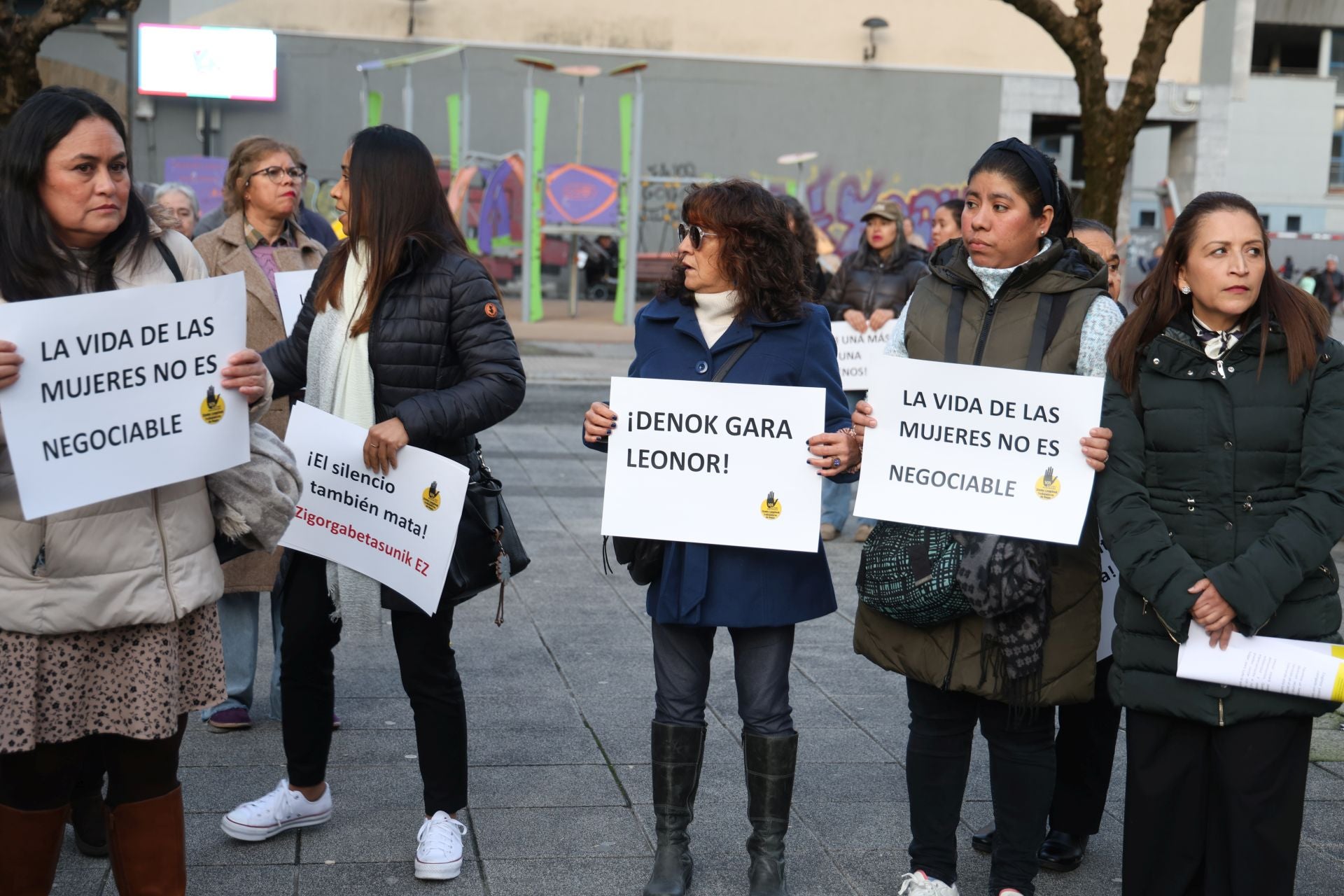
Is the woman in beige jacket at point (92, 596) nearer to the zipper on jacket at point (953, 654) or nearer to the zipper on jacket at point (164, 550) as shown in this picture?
the zipper on jacket at point (164, 550)

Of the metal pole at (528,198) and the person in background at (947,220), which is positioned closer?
the person in background at (947,220)

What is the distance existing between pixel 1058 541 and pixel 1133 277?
3493 cm

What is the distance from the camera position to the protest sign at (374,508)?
12.7 ft

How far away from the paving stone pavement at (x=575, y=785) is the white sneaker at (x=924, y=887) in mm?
Answer: 192

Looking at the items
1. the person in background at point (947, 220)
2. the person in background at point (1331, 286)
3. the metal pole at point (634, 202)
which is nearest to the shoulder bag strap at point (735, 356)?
the person in background at point (947, 220)

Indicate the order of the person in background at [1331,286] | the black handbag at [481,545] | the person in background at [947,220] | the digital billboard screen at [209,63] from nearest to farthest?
1. the black handbag at [481,545]
2. the person in background at [947,220]
3. the digital billboard screen at [209,63]
4. the person in background at [1331,286]

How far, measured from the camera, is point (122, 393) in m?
3.11

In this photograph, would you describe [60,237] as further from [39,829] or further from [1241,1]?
[1241,1]

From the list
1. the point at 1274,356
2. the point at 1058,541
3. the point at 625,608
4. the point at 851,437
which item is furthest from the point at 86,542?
the point at 625,608

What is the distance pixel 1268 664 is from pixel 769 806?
129 centimetres

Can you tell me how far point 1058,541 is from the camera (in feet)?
11.4

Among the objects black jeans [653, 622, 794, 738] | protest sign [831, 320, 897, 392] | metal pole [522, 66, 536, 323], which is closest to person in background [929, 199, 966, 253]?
protest sign [831, 320, 897, 392]

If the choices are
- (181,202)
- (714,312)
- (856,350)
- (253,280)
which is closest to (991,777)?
(714,312)

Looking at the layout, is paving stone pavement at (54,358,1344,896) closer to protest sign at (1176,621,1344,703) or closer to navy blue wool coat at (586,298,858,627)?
navy blue wool coat at (586,298,858,627)
